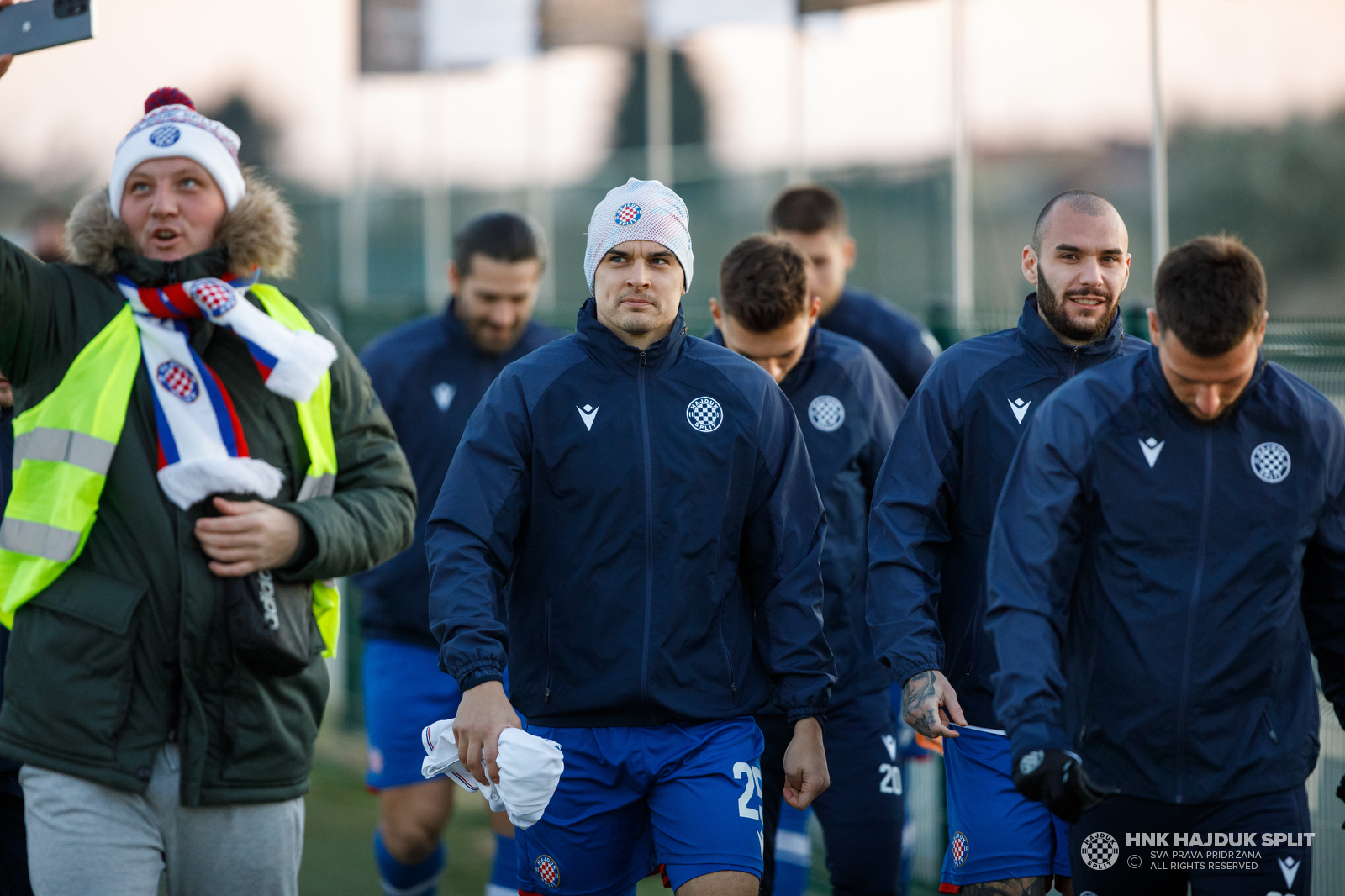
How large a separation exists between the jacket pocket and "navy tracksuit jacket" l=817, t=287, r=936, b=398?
3117mm

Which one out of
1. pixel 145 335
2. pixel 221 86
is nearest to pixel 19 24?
pixel 145 335

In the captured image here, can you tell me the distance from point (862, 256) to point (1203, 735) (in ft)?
70.8

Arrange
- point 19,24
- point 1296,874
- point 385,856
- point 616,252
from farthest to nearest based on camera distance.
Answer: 1. point 385,856
2. point 616,252
3. point 19,24
4. point 1296,874

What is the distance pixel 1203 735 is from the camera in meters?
3.32

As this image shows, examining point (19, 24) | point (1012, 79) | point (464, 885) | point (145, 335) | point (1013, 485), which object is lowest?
point (464, 885)

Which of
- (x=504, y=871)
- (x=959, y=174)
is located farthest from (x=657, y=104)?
(x=504, y=871)

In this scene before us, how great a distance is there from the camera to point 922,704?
3705 millimetres

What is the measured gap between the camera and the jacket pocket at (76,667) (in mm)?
3434

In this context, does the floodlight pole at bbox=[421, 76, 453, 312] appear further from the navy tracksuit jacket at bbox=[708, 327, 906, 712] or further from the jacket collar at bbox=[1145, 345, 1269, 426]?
the jacket collar at bbox=[1145, 345, 1269, 426]

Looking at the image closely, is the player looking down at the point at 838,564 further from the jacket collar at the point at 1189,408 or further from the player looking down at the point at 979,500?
the jacket collar at the point at 1189,408

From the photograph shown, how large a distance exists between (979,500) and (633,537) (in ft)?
3.12

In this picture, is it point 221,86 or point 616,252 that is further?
point 221,86

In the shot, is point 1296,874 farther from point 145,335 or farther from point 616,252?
point 145,335

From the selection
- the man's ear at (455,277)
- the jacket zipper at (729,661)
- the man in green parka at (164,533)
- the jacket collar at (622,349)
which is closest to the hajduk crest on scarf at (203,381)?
the man in green parka at (164,533)
